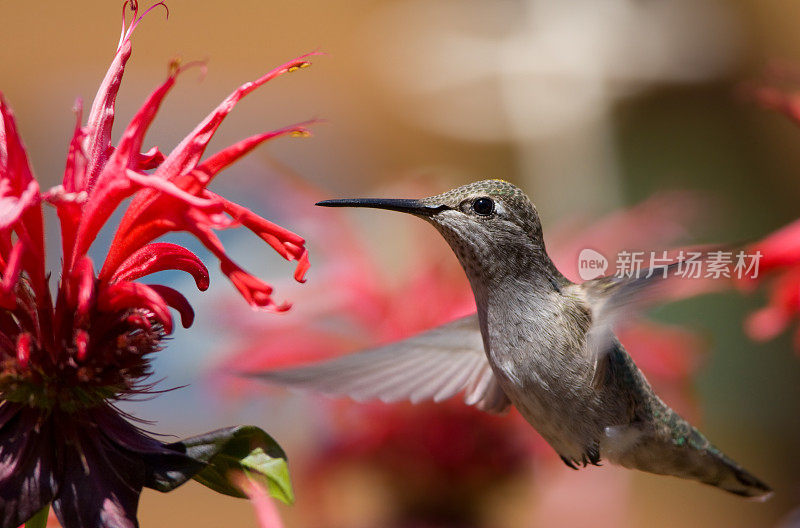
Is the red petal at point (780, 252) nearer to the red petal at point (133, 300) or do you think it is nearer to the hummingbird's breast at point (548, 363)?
the hummingbird's breast at point (548, 363)

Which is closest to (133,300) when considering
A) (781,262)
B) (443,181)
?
(781,262)

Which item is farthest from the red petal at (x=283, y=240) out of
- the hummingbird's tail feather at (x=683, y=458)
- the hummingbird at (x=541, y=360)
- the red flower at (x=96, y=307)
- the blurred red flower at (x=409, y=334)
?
the blurred red flower at (x=409, y=334)

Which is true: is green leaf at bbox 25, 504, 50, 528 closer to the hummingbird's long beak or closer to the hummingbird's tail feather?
the hummingbird's long beak

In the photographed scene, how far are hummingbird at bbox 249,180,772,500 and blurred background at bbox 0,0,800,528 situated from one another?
255 mm

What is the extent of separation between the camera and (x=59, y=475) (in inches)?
25.9

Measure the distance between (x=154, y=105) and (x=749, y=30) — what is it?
4013mm

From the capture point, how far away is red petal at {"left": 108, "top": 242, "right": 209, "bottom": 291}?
0.73 m

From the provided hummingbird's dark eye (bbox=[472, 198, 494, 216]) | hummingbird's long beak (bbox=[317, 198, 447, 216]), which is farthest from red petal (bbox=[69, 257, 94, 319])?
hummingbird's dark eye (bbox=[472, 198, 494, 216])

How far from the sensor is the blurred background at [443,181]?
1.67 m

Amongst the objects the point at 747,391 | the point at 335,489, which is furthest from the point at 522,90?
the point at 335,489

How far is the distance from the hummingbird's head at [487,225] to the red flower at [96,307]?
0.21 metres

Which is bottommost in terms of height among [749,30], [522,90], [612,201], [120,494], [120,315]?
[120,494]

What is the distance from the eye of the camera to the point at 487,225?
A: 871mm

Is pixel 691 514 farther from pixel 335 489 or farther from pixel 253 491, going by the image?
pixel 253 491
